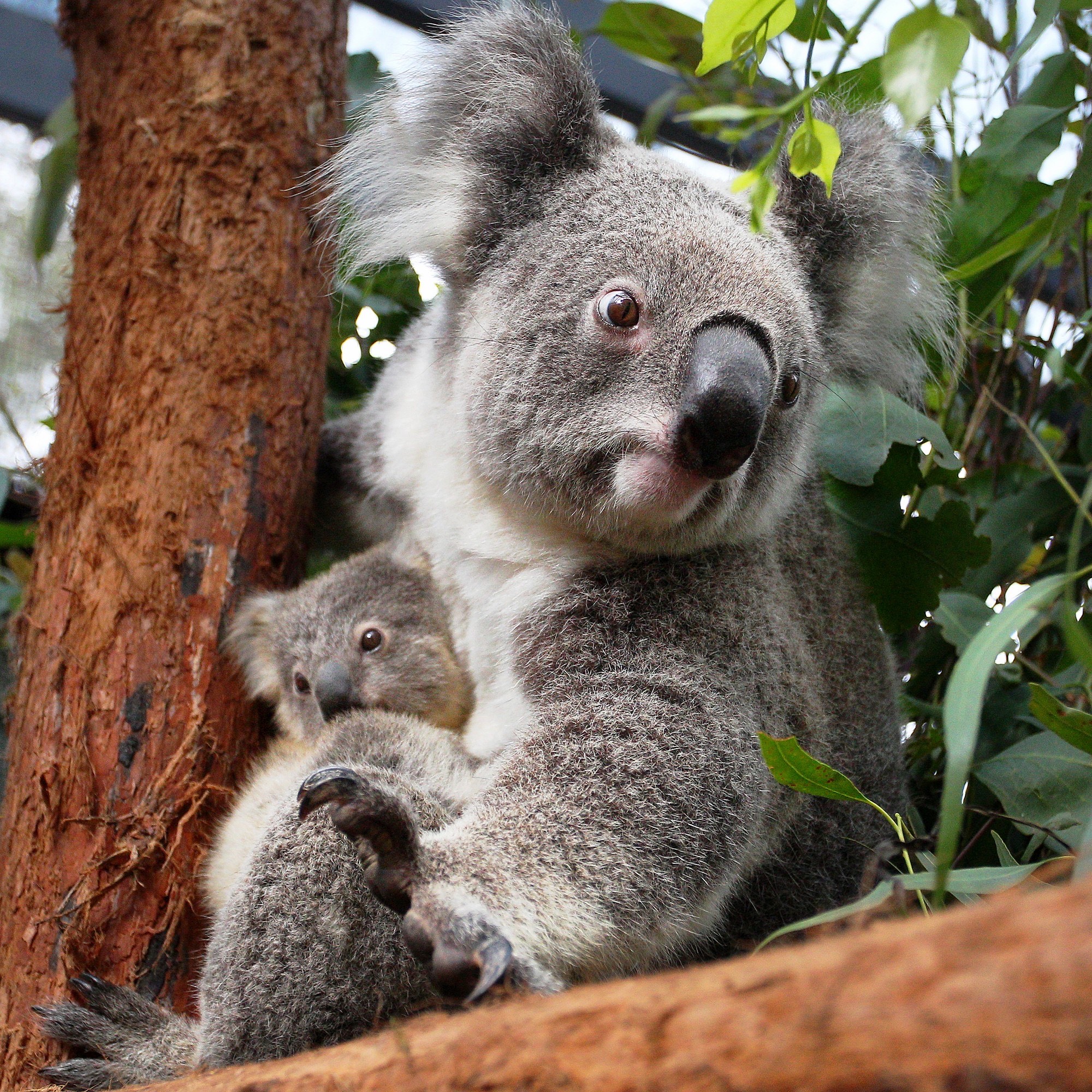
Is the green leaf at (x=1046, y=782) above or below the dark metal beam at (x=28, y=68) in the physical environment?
below

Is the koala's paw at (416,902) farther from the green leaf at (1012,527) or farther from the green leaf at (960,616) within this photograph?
the green leaf at (1012,527)

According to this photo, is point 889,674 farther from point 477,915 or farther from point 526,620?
point 477,915

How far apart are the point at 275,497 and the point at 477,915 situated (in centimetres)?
137

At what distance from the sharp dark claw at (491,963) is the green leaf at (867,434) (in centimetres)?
140

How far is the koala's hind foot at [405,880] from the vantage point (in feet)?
4.70

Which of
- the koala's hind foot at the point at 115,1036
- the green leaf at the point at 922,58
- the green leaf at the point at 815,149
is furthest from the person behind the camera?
the koala's hind foot at the point at 115,1036

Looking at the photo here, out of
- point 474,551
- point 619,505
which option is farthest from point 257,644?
point 619,505

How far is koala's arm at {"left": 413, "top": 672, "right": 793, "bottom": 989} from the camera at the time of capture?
5.30 ft

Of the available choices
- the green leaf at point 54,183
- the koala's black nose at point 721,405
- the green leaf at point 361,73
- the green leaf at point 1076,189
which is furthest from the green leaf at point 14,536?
the green leaf at point 1076,189

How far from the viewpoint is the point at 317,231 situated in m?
2.74

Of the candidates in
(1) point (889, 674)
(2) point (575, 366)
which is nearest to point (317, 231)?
(2) point (575, 366)

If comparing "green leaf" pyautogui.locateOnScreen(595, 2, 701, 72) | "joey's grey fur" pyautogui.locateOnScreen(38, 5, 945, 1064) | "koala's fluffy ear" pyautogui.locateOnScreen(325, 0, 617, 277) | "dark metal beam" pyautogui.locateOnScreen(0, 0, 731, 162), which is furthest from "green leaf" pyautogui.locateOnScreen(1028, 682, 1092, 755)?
"dark metal beam" pyautogui.locateOnScreen(0, 0, 731, 162)

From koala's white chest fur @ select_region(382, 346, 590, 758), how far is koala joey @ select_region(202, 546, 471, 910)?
7cm

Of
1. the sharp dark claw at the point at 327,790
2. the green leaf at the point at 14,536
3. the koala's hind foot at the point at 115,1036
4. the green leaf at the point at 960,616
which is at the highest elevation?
the green leaf at the point at 960,616
